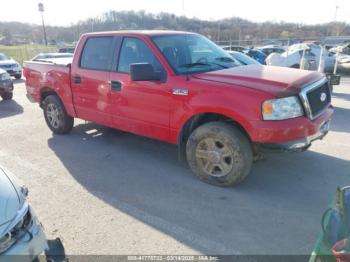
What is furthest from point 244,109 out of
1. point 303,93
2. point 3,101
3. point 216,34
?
point 216,34

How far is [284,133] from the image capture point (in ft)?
12.0

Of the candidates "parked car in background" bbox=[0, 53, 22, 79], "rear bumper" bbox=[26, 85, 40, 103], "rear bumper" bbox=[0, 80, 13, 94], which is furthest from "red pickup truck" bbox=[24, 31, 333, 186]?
"parked car in background" bbox=[0, 53, 22, 79]

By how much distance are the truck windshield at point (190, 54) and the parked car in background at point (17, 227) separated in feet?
8.56

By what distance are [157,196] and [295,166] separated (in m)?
2.07

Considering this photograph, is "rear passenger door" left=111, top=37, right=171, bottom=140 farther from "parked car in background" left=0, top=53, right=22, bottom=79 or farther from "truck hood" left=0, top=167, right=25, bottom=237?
"parked car in background" left=0, top=53, right=22, bottom=79

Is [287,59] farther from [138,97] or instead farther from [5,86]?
[138,97]

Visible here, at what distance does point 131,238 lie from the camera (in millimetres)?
3211

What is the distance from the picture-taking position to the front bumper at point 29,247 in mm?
2039

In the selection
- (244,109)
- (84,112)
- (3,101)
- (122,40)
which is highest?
(122,40)

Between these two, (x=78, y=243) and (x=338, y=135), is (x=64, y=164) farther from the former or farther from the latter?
(x=338, y=135)

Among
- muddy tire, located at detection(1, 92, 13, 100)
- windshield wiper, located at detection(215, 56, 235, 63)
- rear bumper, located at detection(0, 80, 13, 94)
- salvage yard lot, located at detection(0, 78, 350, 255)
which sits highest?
windshield wiper, located at detection(215, 56, 235, 63)

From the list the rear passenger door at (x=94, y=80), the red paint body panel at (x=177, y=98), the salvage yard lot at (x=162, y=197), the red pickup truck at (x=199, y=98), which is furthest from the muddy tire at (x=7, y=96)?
the rear passenger door at (x=94, y=80)

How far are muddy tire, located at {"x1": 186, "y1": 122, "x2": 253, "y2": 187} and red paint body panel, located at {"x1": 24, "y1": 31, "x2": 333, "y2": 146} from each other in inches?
7.0

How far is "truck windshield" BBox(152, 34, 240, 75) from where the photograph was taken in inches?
177
